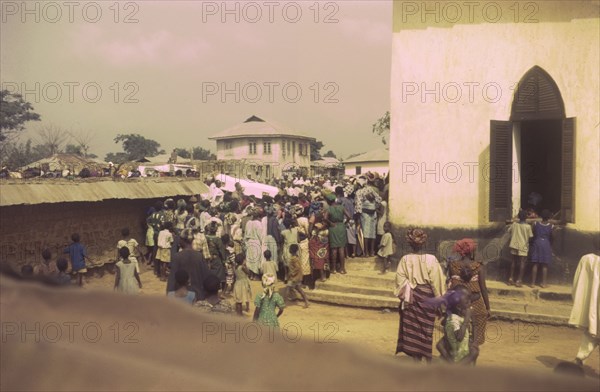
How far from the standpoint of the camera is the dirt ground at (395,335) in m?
7.13

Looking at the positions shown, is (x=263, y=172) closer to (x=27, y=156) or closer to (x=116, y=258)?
(x=27, y=156)

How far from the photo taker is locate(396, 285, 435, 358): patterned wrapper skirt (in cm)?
591

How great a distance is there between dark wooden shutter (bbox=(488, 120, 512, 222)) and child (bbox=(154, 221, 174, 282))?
6542 mm

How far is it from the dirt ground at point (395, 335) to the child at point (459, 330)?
1433 mm

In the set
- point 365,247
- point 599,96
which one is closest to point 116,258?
point 365,247

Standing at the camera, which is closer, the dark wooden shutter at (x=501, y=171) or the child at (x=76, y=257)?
the dark wooden shutter at (x=501, y=171)

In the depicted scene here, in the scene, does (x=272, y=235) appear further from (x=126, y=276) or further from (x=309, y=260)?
(x=126, y=276)

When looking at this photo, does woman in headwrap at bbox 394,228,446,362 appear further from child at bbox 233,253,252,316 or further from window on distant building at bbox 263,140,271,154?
window on distant building at bbox 263,140,271,154

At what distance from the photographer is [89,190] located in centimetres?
1139

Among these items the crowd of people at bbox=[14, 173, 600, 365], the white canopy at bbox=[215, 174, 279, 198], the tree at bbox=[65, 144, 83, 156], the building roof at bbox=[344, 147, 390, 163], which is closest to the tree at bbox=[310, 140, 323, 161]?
the building roof at bbox=[344, 147, 390, 163]

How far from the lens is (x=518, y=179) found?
9719 mm

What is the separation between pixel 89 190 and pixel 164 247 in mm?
1940

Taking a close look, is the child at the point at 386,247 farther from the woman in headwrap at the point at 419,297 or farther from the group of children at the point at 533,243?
the woman in headwrap at the point at 419,297

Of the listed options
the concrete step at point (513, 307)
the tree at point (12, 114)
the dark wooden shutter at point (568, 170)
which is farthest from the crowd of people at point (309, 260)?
the tree at point (12, 114)
